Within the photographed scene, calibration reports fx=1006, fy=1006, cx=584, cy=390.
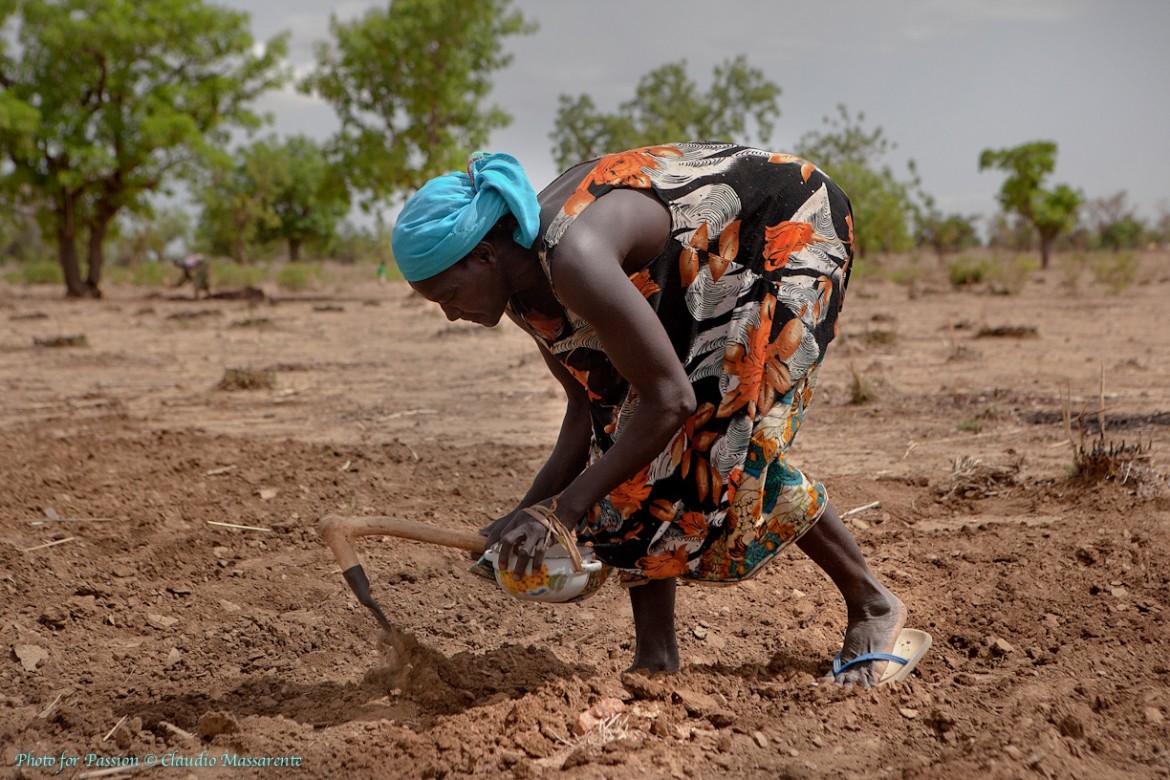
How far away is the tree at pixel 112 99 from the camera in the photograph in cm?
1877

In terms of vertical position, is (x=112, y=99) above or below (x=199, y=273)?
above

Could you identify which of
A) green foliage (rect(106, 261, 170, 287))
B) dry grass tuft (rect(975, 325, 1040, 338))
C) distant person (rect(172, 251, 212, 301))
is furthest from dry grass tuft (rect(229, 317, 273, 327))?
green foliage (rect(106, 261, 170, 287))

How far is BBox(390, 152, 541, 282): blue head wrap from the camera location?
184 cm

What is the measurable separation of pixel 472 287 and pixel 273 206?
4263 centimetres

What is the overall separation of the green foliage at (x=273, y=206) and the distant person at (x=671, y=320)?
3481cm

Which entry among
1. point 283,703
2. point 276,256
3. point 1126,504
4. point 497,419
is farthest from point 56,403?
point 276,256

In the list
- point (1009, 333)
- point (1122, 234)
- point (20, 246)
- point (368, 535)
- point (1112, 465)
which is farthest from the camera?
point (20, 246)

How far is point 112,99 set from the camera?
771 inches

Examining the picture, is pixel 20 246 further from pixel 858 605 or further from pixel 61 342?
pixel 858 605

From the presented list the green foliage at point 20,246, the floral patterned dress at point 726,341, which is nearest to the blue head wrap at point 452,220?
the floral patterned dress at point 726,341

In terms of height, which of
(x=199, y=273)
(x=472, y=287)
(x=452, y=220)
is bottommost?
(x=199, y=273)

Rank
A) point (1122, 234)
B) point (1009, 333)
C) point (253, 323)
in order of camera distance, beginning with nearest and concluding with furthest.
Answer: point (1009, 333) → point (253, 323) → point (1122, 234)

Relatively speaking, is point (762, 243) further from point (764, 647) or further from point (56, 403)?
point (56, 403)

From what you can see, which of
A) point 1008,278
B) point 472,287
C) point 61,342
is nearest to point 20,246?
point 61,342
